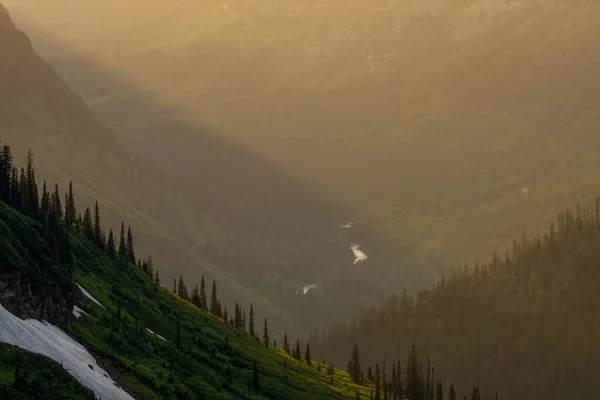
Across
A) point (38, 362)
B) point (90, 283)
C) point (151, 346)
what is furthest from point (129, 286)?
point (38, 362)

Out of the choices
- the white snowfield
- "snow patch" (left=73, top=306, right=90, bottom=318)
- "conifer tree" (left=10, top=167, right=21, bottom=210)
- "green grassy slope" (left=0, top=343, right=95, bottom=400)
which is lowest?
"green grassy slope" (left=0, top=343, right=95, bottom=400)

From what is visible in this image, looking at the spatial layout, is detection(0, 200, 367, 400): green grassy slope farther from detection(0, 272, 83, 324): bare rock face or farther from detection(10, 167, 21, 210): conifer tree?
detection(10, 167, 21, 210): conifer tree

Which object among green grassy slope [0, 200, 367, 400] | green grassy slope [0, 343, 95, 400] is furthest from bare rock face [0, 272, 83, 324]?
green grassy slope [0, 343, 95, 400]

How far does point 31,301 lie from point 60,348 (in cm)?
681

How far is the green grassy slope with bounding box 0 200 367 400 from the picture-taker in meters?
117

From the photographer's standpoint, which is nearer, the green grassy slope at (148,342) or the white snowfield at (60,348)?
the white snowfield at (60,348)

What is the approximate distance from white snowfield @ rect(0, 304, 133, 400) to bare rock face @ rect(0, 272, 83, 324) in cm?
107

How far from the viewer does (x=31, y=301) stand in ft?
351

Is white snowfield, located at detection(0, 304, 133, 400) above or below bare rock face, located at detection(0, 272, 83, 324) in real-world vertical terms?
below

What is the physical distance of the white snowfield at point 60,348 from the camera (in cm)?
9700

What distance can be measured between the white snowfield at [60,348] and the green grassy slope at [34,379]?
9.01 feet

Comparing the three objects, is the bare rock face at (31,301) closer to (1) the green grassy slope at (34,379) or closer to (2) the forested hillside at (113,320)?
(2) the forested hillside at (113,320)

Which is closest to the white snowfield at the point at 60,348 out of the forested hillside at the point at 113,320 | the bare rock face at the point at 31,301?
the bare rock face at the point at 31,301

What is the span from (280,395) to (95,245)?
4155cm
